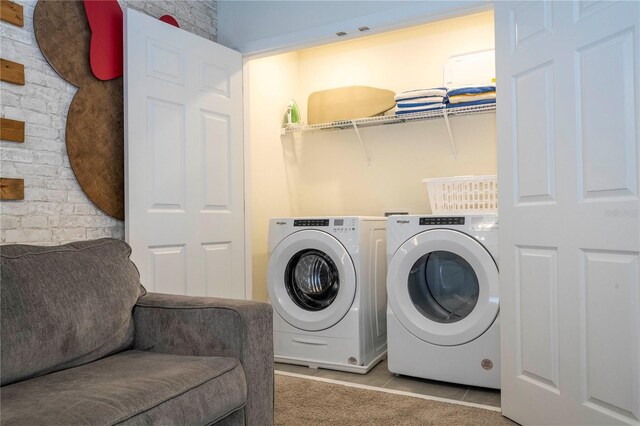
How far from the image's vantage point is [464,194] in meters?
2.83

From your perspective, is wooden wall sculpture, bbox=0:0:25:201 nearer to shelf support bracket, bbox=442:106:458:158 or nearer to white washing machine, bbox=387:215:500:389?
white washing machine, bbox=387:215:500:389

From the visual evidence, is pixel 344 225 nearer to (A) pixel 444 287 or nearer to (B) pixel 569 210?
(A) pixel 444 287

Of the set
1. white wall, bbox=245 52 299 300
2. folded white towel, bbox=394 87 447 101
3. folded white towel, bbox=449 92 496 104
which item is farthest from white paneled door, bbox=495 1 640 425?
white wall, bbox=245 52 299 300

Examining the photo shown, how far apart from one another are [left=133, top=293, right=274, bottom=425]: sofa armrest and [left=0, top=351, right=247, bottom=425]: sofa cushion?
0.08 metres

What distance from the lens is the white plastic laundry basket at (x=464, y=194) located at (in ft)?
9.11

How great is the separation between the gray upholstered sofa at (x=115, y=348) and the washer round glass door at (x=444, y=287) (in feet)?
3.64

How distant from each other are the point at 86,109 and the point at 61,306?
3.89ft

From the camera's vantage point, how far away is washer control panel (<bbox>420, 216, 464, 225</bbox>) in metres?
2.52

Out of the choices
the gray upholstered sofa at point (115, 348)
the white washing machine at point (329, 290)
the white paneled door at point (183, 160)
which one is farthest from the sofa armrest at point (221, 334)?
the white washing machine at point (329, 290)

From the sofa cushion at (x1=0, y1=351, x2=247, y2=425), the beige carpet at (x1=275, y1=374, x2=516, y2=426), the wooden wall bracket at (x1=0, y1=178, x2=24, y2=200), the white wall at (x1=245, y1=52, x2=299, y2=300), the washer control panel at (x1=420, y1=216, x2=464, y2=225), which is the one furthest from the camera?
the white wall at (x1=245, y1=52, x2=299, y2=300)

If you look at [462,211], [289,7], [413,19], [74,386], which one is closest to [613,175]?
[462,211]

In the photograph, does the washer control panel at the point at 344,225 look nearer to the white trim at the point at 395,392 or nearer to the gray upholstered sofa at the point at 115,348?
the white trim at the point at 395,392

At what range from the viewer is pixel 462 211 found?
2814mm

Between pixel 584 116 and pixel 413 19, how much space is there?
3.78ft
